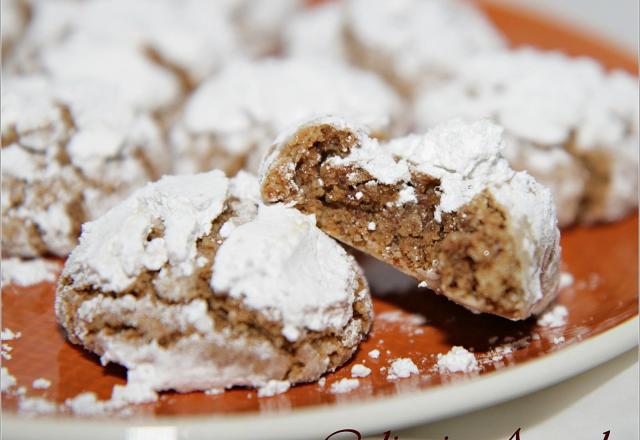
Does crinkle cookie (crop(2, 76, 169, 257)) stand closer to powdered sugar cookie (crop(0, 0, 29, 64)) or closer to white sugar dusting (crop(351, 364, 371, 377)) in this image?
powdered sugar cookie (crop(0, 0, 29, 64))

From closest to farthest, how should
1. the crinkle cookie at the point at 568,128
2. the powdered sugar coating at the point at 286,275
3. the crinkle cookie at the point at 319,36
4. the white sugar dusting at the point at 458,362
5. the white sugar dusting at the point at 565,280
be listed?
1. the powdered sugar coating at the point at 286,275
2. the white sugar dusting at the point at 458,362
3. the white sugar dusting at the point at 565,280
4. the crinkle cookie at the point at 568,128
5. the crinkle cookie at the point at 319,36

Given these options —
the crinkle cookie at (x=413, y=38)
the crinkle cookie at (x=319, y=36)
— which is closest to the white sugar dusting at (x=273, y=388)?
the crinkle cookie at (x=413, y=38)

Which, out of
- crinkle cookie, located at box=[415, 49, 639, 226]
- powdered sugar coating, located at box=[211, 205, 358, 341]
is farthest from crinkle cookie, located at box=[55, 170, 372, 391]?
crinkle cookie, located at box=[415, 49, 639, 226]

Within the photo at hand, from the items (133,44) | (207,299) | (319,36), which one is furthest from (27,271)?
(319,36)

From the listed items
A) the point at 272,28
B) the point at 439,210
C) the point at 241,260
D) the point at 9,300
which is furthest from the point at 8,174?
the point at 272,28

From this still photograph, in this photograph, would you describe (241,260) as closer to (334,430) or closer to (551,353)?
(334,430)

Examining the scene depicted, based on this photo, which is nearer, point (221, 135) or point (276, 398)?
point (276, 398)

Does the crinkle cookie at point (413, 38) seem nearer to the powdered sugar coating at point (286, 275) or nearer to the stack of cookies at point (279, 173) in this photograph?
the stack of cookies at point (279, 173)
